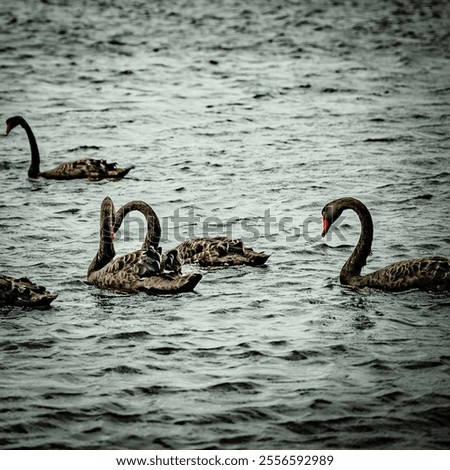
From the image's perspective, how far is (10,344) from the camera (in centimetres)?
971

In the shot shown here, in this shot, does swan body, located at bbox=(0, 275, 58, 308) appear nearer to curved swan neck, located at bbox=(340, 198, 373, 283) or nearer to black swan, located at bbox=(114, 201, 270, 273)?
black swan, located at bbox=(114, 201, 270, 273)

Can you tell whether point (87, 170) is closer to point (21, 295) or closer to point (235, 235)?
point (235, 235)

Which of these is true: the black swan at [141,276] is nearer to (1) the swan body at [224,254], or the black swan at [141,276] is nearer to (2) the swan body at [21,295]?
(1) the swan body at [224,254]

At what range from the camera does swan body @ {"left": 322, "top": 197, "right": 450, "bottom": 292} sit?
10.6 meters

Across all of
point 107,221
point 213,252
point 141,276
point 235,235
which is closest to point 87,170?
point 235,235

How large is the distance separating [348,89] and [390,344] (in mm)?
14099

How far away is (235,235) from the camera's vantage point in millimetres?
13297

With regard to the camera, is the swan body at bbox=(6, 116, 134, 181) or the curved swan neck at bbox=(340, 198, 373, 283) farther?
the swan body at bbox=(6, 116, 134, 181)

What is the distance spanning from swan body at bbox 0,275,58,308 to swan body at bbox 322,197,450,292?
118 inches

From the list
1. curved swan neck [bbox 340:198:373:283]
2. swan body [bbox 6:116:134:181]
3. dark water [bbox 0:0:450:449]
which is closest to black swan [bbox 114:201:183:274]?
dark water [bbox 0:0:450:449]

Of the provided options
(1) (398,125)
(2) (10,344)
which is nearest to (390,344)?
(2) (10,344)

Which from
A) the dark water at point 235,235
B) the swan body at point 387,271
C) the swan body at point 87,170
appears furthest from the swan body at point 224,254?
the swan body at point 87,170

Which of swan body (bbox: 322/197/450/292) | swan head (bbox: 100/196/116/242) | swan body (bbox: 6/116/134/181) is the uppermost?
swan body (bbox: 6/116/134/181)

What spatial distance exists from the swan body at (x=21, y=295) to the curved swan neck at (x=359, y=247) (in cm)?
301
